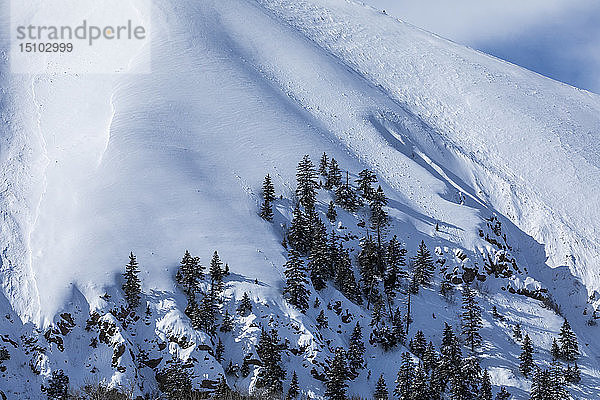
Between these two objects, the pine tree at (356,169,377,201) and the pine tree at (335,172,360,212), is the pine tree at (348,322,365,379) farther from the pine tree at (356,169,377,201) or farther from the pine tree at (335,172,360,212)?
the pine tree at (356,169,377,201)

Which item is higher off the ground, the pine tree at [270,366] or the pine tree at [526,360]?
the pine tree at [526,360]

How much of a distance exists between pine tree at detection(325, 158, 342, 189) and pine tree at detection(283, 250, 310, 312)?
17484 millimetres

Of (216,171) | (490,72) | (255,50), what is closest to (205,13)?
(255,50)

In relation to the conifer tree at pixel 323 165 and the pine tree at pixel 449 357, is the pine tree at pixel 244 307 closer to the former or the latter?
the pine tree at pixel 449 357

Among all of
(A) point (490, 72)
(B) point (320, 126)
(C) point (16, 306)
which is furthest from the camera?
(A) point (490, 72)

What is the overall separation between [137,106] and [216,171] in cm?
1572

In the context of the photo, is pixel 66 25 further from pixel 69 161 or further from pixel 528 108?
pixel 528 108

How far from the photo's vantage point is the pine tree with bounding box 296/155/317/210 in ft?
188

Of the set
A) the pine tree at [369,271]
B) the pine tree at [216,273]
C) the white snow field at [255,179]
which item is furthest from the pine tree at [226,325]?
the pine tree at [369,271]

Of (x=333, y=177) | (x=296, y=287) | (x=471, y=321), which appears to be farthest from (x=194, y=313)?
(x=471, y=321)

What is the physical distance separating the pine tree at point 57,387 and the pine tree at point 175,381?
20.7ft

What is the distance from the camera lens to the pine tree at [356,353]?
44.2 metres

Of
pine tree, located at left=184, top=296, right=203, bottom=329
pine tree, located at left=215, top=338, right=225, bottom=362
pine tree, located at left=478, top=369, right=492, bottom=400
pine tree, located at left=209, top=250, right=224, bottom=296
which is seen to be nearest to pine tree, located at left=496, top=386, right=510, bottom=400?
pine tree, located at left=478, top=369, right=492, bottom=400

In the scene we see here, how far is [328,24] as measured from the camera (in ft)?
387
